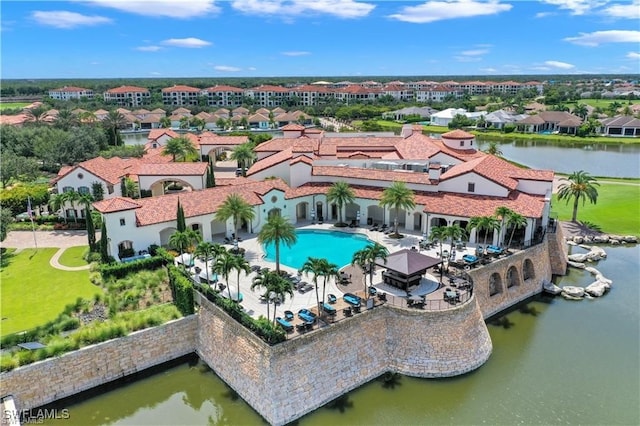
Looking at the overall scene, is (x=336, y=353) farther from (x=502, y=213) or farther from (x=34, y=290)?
(x=34, y=290)

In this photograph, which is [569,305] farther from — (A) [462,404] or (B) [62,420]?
(B) [62,420]

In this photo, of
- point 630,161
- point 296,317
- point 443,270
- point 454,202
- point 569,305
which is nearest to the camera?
point 296,317

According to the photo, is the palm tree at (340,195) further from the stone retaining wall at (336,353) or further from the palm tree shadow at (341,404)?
the palm tree shadow at (341,404)

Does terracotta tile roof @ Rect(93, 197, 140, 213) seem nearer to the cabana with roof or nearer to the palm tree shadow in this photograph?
the cabana with roof

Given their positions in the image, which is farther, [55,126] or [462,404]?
[55,126]

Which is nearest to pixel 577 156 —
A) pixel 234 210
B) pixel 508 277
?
pixel 508 277

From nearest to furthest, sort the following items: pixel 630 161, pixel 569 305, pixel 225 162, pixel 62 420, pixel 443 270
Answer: pixel 62 420 → pixel 443 270 → pixel 569 305 → pixel 225 162 → pixel 630 161

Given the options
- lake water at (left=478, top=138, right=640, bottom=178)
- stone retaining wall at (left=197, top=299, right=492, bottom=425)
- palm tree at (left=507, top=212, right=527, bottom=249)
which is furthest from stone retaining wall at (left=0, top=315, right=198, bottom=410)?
lake water at (left=478, top=138, right=640, bottom=178)

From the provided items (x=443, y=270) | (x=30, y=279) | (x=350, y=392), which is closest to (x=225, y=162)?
(x=30, y=279)
